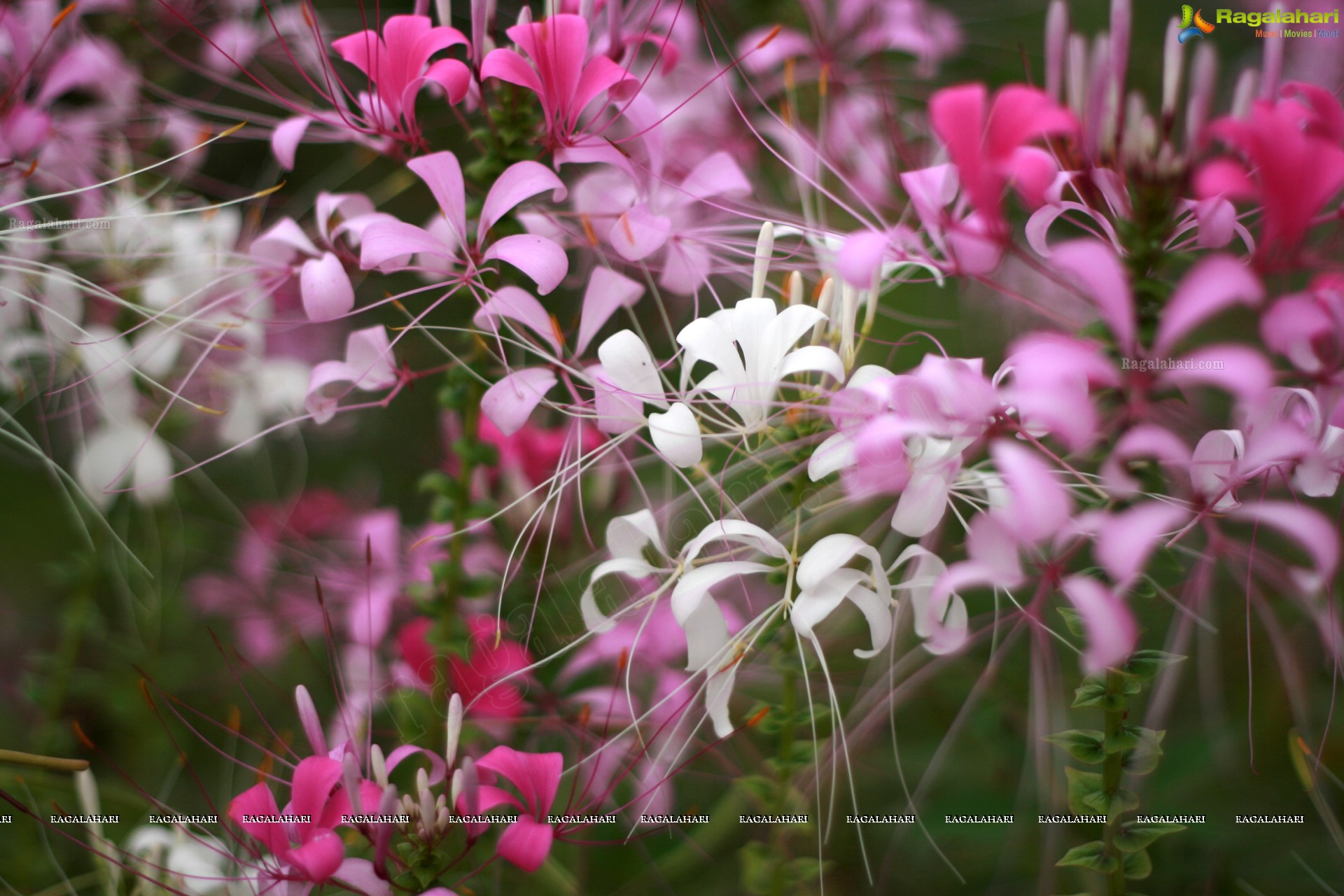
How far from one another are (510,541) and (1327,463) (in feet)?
2.06

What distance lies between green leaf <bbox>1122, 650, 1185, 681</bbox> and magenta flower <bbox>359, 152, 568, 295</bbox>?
41cm

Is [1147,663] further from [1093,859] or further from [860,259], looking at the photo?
[860,259]

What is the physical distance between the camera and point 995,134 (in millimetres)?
415

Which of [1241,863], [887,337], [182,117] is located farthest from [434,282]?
[1241,863]

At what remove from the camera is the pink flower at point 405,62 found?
1.86 feet

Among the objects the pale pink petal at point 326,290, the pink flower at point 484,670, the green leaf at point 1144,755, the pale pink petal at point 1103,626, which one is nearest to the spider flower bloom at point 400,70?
the pale pink petal at point 326,290

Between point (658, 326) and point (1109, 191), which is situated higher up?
point (1109, 191)

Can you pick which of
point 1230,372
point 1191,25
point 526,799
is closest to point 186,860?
point 526,799

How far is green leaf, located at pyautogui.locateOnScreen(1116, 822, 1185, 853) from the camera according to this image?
489mm

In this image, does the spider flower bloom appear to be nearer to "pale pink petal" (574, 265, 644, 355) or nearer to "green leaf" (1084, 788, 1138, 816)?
"pale pink petal" (574, 265, 644, 355)

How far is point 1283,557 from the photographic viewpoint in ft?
2.85

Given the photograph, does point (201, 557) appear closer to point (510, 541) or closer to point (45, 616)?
point (45, 616)

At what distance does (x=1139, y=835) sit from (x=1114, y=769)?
0.04 metres

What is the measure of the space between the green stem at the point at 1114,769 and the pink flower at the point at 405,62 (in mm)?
549
